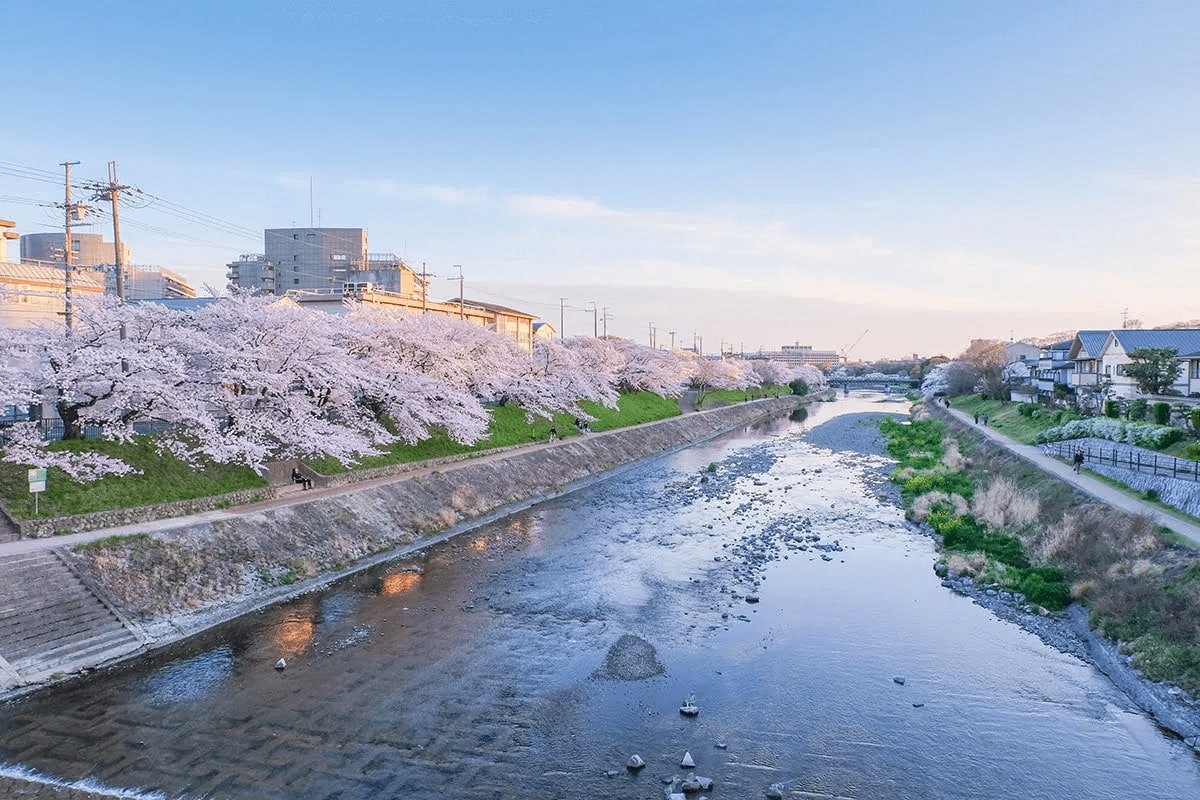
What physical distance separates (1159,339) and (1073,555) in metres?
36.2

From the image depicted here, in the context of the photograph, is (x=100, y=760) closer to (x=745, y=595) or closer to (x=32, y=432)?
(x=32, y=432)

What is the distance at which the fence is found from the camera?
24469 millimetres

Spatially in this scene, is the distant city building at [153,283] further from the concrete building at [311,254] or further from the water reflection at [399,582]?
the water reflection at [399,582]

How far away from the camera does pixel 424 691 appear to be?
15.0 m

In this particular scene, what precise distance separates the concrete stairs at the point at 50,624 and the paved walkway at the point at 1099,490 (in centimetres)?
2835

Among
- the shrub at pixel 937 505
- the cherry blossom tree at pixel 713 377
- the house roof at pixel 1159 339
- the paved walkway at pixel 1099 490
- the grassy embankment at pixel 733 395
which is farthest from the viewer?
the cherry blossom tree at pixel 713 377

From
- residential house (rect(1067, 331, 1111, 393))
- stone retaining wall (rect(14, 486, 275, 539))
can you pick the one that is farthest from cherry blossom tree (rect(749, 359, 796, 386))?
stone retaining wall (rect(14, 486, 275, 539))

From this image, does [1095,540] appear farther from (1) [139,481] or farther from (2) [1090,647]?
(1) [139,481]

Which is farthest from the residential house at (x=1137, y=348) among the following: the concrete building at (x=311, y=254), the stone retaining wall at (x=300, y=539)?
the concrete building at (x=311, y=254)

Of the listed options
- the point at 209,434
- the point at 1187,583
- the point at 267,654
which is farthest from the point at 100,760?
the point at 1187,583

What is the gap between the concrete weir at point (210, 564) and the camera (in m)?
15.9

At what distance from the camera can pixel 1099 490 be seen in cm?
2656

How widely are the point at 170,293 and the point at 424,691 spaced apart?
6763cm

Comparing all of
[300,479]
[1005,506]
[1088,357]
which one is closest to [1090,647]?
[1005,506]
